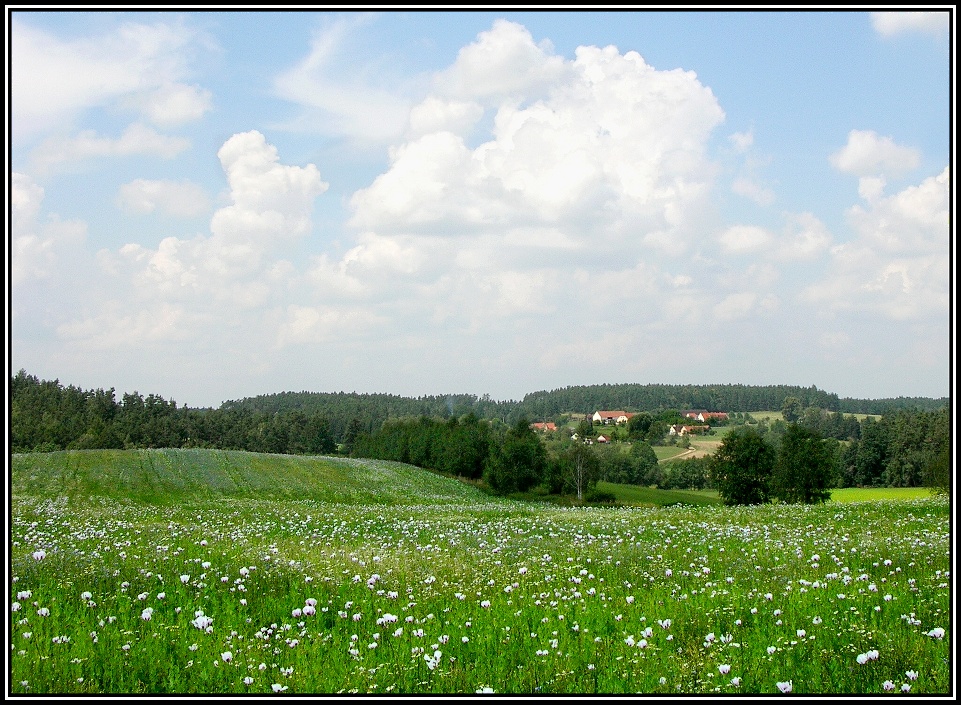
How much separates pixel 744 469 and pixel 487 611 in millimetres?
69394

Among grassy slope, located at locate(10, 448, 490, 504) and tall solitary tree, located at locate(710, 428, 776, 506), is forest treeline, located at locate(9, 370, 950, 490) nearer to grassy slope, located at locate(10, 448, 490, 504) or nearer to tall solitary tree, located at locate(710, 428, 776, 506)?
tall solitary tree, located at locate(710, 428, 776, 506)

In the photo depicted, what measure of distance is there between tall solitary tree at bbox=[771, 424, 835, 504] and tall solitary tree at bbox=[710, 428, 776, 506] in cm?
270

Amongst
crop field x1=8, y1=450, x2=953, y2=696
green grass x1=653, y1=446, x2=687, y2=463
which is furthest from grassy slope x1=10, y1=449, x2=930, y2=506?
green grass x1=653, y1=446, x2=687, y2=463

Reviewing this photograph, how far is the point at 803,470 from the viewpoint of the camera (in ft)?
218

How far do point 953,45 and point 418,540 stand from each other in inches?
505

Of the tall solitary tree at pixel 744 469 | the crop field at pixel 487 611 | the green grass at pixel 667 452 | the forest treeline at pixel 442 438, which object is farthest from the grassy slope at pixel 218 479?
the green grass at pixel 667 452

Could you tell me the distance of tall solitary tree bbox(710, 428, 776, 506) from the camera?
71.4m

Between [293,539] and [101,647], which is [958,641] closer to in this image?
[101,647]

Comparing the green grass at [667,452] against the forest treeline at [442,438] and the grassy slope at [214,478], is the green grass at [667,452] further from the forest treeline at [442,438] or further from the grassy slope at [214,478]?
the grassy slope at [214,478]

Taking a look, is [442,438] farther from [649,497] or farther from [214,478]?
[214,478]

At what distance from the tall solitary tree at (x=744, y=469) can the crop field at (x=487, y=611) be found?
58.4 metres

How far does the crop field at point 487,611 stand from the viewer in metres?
6.33

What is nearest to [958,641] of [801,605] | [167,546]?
[801,605]

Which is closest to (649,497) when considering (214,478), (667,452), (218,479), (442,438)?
(442,438)
